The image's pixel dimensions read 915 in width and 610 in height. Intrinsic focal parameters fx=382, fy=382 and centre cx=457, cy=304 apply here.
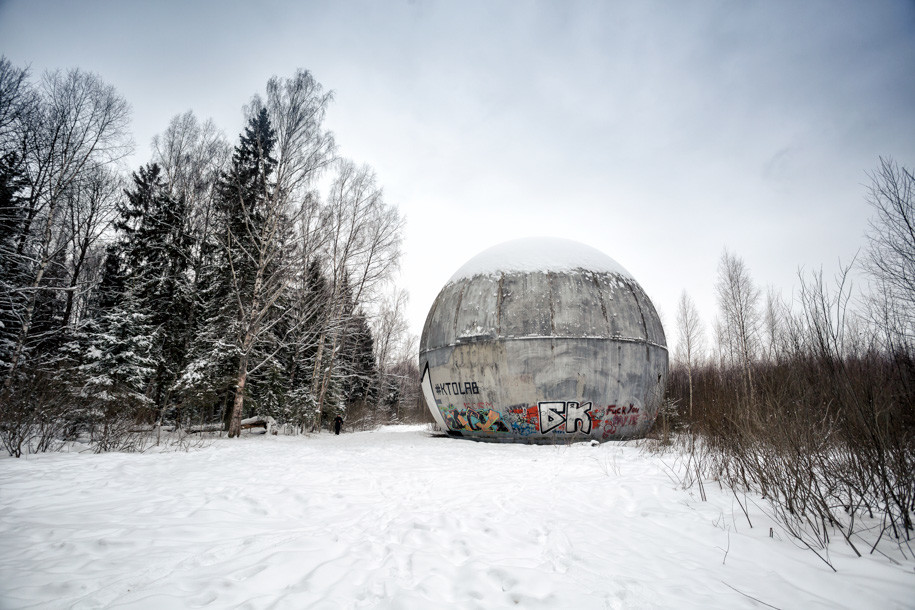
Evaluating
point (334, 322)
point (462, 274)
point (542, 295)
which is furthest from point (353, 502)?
point (334, 322)

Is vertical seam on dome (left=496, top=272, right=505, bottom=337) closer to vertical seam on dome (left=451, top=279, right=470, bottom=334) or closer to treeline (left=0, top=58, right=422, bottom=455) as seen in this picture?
vertical seam on dome (left=451, top=279, right=470, bottom=334)

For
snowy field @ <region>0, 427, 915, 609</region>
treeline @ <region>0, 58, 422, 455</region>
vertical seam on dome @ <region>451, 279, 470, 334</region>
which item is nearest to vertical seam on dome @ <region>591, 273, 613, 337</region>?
vertical seam on dome @ <region>451, 279, 470, 334</region>

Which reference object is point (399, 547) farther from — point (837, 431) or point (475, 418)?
point (475, 418)

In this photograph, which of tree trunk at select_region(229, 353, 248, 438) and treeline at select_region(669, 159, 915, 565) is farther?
tree trunk at select_region(229, 353, 248, 438)

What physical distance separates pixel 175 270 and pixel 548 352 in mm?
16259

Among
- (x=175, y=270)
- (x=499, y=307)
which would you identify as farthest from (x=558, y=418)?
(x=175, y=270)

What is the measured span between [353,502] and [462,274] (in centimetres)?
793

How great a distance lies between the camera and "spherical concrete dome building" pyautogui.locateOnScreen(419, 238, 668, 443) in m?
9.28

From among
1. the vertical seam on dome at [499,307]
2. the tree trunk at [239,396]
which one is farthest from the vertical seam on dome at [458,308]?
the tree trunk at [239,396]

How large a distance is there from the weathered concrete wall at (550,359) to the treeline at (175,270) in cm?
592

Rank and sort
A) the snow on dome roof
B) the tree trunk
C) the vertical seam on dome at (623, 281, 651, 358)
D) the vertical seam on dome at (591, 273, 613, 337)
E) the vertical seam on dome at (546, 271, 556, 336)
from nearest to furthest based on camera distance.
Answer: the vertical seam on dome at (546, 271, 556, 336) → the vertical seam on dome at (591, 273, 613, 337) → the vertical seam on dome at (623, 281, 651, 358) → the snow on dome roof → the tree trunk

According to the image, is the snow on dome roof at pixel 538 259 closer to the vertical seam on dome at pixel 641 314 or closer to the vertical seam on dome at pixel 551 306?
the vertical seam on dome at pixel 551 306

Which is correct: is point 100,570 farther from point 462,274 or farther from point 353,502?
point 462,274

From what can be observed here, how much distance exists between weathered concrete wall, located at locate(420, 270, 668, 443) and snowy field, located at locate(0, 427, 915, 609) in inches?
151
